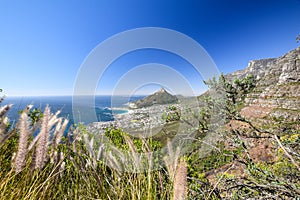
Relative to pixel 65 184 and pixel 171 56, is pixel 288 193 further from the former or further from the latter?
pixel 171 56

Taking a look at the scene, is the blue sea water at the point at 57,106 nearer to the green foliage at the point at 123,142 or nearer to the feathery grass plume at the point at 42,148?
the green foliage at the point at 123,142

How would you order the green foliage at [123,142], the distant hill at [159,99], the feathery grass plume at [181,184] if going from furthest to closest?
the distant hill at [159,99], the green foliage at [123,142], the feathery grass plume at [181,184]

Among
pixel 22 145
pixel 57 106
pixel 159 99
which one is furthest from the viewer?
pixel 159 99

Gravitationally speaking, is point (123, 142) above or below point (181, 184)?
below

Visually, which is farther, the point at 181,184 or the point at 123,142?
the point at 123,142

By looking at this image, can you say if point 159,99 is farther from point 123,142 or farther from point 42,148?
point 42,148

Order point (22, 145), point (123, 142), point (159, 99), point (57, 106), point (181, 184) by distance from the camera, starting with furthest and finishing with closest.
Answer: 1. point (159, 99)
2. point (57, 106)
3. point (123, 142)
4. point (22, 145)
5. point (181, 184)

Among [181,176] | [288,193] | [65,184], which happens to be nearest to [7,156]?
[65,184]

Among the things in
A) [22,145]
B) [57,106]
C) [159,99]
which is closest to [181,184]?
[22,145]

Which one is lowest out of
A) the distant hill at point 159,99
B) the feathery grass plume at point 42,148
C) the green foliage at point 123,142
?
the green foliage at point 123,142

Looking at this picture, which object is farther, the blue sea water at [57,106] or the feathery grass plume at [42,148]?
the blue sea water at [57,106]

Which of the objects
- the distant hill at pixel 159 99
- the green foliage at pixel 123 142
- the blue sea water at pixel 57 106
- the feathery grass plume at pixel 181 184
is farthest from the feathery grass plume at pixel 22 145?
the distant hill at pixel 159 99
